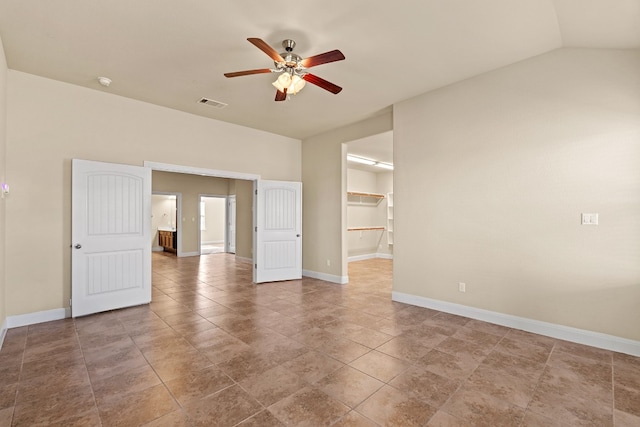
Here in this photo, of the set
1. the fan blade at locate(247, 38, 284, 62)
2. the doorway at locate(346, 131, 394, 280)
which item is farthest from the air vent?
the doorway at locate(346, 131, 394, 280)

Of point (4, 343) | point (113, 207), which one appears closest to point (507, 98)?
point (113, 207)

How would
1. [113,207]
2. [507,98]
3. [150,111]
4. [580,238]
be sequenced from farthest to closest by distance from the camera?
[150,111] < [113,207] < [507,98] < [580,238]

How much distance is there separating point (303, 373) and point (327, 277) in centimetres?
354

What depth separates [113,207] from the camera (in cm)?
412

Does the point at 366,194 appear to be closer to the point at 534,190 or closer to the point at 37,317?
the point at 534,190

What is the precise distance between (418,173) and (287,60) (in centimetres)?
245

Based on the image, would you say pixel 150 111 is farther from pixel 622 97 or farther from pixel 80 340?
pixel 622 97

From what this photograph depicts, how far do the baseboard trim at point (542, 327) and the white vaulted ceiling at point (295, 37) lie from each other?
2828mm

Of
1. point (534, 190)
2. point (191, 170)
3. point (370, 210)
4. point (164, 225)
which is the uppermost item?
point (191, 170)

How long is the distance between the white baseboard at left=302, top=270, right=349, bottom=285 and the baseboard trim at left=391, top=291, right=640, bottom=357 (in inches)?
67.2

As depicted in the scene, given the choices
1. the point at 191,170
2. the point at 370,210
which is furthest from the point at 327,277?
the point at 370,210

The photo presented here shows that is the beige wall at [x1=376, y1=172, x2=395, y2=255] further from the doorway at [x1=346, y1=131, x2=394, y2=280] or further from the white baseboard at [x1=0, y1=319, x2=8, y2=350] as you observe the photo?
the white baseboard at [x1=0, y1=319, x2=8, y2=350]

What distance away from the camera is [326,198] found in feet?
19.9

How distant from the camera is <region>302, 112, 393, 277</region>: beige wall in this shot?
226 inches
